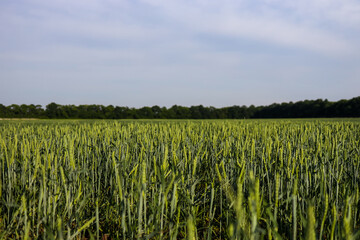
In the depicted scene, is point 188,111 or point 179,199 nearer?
point 179,199

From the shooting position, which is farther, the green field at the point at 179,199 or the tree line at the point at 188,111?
the tree line at the point at 188,111

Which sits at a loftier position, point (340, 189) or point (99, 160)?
point (99, 160)

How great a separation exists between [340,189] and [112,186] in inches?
69.2

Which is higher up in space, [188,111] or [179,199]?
[188,111]

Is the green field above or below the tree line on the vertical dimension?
below

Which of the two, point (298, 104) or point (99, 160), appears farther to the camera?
point (298, 104)

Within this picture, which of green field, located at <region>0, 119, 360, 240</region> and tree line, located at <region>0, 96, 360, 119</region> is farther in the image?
tree line, located at <region>0, 96, 360, 119</region>

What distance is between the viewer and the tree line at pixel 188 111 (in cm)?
4384

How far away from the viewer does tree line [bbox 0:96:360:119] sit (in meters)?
43.8

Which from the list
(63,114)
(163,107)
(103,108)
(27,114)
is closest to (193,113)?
(163,107)

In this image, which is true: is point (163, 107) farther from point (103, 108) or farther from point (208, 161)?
point (208, 161)

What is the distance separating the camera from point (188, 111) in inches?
2142

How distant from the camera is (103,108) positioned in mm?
49500

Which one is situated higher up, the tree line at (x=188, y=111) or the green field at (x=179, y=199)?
the tree line at (x=188, y=111)
